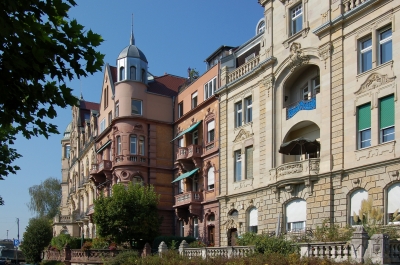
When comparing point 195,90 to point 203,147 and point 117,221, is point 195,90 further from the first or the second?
point 117,221

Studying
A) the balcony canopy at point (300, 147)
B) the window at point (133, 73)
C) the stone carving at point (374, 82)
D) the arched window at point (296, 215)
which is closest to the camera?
the stone carving at point (374, 82)

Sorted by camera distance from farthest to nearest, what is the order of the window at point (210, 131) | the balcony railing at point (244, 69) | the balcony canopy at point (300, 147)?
the window at point (210, 131)
the balcony railing at point (244, 69)
the balcony canopy at point (300, 147)

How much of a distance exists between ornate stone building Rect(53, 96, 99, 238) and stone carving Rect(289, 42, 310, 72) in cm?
3137

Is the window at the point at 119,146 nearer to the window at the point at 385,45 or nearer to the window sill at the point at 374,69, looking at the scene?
the window sill at the point at 374,69

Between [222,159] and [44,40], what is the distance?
2948 cm

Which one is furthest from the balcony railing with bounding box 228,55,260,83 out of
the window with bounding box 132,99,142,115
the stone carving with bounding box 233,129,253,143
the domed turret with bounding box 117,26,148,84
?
the domed turret with bounding box 117,26,148,84

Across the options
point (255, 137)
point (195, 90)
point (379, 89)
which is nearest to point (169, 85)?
point (195, 90)

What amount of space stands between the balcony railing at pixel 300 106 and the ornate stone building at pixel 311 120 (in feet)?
0.18

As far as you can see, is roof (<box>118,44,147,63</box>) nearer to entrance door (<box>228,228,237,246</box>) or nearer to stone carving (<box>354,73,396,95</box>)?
entrance door (<box>228,228,237,246</box>)

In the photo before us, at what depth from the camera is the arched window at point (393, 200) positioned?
23906 millimetres

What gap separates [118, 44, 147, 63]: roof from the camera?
47875mm

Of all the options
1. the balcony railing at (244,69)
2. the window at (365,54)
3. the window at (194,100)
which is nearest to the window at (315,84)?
the window at (365,54)

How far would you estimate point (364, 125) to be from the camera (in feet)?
85.1

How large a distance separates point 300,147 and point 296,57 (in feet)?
16.2
